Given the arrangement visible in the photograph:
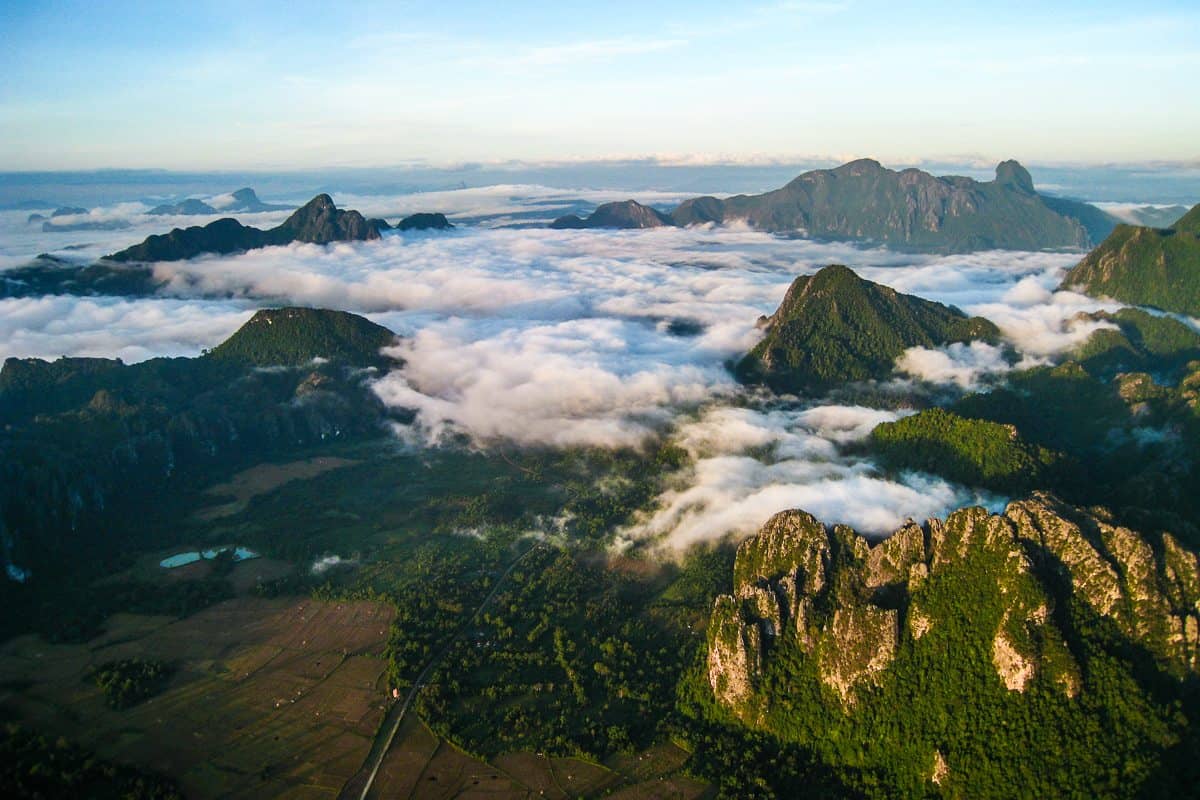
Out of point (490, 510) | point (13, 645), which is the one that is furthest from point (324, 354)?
point (13, 645)

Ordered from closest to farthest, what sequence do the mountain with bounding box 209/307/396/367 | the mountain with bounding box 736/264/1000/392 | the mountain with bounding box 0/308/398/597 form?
the mountain with bounding box 0/308/398/597, the mountain with bounding box 736/264/1000/392, the mountain with bounding box 209/307/396/367

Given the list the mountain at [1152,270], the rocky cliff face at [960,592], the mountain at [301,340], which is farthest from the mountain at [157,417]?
the mountain at [1152,270]

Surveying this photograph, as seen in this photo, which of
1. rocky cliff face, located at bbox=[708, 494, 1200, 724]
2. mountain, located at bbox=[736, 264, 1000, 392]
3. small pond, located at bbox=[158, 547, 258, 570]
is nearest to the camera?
rocky cliff face, located at bbox=[708, 494, 1200, 724]

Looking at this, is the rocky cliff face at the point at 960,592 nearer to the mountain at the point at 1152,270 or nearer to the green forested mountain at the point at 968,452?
the green forested mountain at the point at 968,452

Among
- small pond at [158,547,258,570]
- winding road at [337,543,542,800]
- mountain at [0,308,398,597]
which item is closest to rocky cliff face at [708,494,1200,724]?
winding road at [337,543,542,800]

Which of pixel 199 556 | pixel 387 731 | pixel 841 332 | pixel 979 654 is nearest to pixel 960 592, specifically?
pixel 979 654

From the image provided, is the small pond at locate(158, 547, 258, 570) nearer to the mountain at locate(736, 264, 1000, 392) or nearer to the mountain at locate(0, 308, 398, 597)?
the mountain at locate(0, 308, 398, 597)
